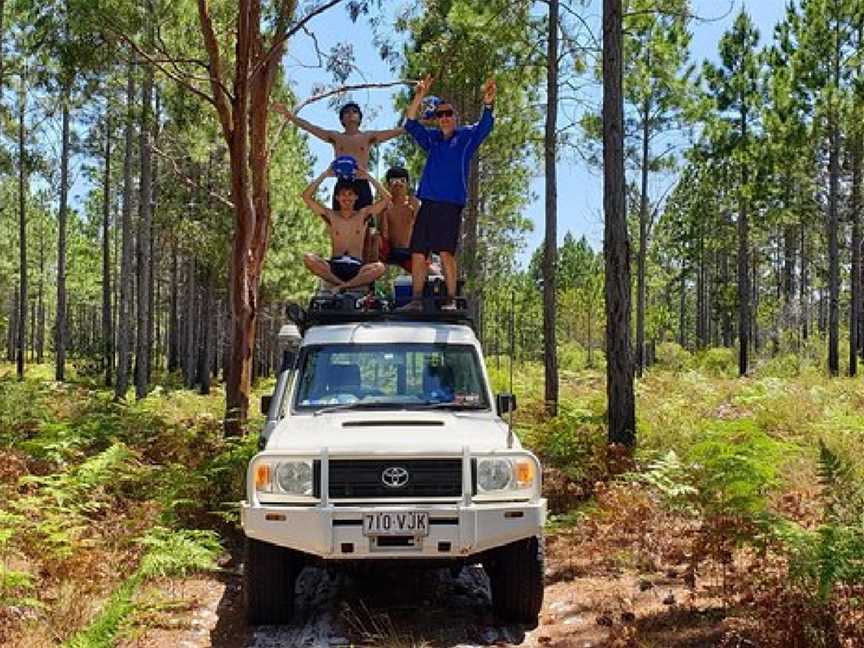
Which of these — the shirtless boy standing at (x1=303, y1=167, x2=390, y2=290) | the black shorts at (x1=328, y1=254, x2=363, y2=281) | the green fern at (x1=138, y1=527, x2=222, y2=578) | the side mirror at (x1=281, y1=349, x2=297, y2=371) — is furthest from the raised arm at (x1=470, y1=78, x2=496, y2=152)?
the green fern at (x1=138, y1=527, x2=222, y2=578)

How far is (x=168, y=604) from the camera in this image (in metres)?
6.14

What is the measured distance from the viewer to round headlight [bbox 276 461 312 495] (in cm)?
592

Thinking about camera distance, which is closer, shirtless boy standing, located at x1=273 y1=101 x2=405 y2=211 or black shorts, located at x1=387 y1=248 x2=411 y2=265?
black shorts, located at x1=387 y1=248 x2=411 y2=265

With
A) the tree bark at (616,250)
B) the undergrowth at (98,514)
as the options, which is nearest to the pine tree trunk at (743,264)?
the tree bark at (616,250)

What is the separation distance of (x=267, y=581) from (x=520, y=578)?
1.75 meters

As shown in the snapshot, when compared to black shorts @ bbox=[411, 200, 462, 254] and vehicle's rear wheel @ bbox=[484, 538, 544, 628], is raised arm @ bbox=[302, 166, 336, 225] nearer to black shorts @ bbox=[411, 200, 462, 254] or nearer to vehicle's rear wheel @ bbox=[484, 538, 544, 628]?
black shorts @ bbox=[411, 200, 462, 254]

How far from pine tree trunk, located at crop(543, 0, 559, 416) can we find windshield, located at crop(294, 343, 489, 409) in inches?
421

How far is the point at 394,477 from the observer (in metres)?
5.89

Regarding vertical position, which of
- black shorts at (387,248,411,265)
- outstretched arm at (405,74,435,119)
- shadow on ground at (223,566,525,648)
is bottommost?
shadow on ground at (223,566,525,648)

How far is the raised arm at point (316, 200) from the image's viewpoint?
30.5 ft

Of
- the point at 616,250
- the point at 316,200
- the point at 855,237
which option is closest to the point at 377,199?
the point at 316,200

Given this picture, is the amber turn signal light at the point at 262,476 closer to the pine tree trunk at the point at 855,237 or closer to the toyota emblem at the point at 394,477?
the toyota emblem at the point at 394,477

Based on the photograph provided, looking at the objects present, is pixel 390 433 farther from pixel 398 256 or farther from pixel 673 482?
pixel 398 256

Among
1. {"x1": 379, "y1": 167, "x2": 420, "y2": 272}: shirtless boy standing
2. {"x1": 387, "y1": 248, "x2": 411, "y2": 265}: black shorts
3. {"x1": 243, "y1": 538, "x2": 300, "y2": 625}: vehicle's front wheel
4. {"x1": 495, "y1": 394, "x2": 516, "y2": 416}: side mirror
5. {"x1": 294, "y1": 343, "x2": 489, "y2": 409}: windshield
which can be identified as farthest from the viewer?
{"x1": 379, "y1": 167, "x2": 420, "y2": 272}: shirtless boy standing
